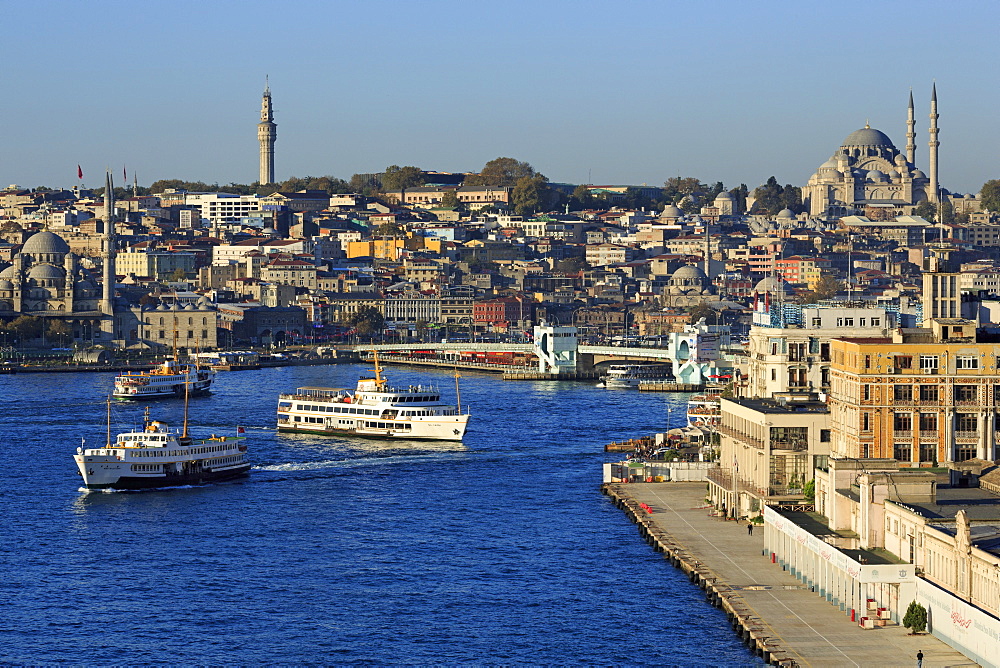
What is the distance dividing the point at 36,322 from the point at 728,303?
34653 mm

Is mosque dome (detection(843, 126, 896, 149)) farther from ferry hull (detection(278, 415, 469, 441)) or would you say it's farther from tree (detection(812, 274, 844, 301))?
ferry hull (detection(278, 415, 469, 441))

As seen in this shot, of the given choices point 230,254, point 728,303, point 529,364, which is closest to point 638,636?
point 529,364

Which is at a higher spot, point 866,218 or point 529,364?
point 866,218

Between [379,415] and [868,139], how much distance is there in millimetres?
110716

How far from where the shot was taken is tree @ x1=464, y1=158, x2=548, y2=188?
488 feet

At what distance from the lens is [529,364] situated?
77.2m

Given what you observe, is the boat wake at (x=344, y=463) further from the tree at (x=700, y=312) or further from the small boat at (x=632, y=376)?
the tree at (x=700, y=312)

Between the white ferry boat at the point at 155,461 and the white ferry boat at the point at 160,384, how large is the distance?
74.2ft

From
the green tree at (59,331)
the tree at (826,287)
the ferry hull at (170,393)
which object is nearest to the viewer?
the ferry hull at (170,393)

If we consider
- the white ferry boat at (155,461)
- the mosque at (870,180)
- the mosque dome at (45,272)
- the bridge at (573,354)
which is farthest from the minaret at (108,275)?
the mosque at (870,180)

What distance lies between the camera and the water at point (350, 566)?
23.5 metres

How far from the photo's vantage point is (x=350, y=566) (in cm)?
2853

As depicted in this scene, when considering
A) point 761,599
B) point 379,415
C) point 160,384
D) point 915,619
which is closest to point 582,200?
point 160,384

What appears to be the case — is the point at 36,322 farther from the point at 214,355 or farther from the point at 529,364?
the point at 529,364
